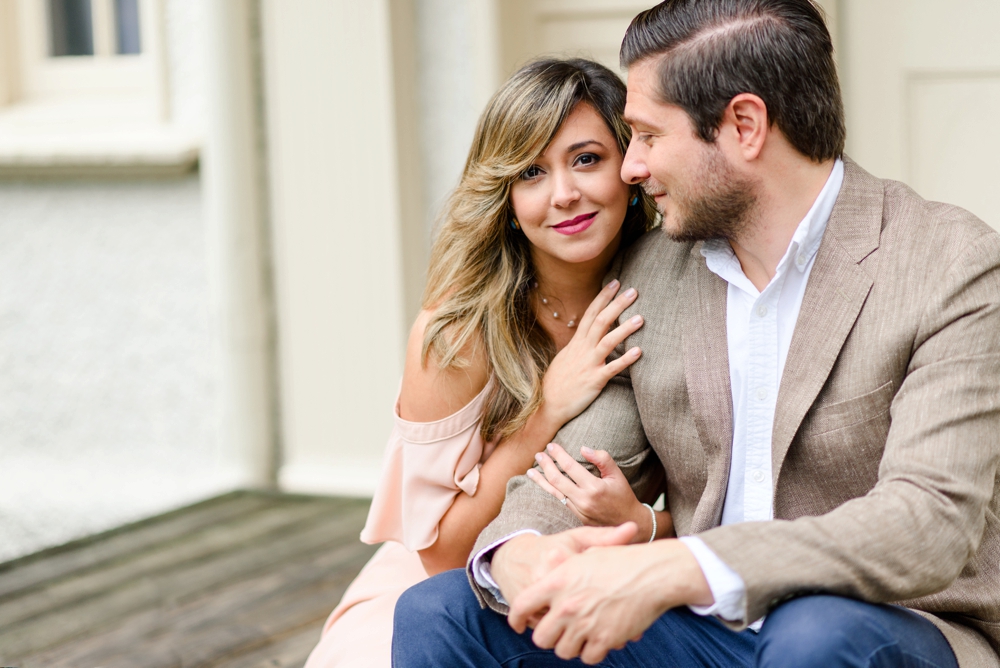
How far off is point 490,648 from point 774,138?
0.98 metres

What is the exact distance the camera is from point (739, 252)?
1914mm

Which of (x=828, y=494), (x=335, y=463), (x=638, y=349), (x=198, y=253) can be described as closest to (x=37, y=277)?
(x=198, y=253)

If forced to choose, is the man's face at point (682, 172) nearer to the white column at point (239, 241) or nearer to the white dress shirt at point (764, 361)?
the white dress shirt at point (764, 361)

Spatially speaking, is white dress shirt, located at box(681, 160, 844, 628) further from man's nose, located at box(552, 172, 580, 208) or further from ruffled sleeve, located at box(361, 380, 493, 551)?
ruffled sleeve, located at box(361, 380, 493, 551)

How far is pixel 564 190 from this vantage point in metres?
2.08

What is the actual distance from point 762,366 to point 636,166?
423 millimetres

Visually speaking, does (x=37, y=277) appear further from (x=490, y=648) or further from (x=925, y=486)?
(x=925, y=486)

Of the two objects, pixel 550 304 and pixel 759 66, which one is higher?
pixel 759 66

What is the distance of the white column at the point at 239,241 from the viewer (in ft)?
13.7

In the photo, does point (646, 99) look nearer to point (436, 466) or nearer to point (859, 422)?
point (859, 422)

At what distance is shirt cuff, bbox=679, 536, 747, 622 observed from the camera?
147 centimetres

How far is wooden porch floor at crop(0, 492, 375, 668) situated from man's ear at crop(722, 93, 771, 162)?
175cm

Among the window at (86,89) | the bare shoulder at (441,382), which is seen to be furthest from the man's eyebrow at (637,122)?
the window at (86,89)

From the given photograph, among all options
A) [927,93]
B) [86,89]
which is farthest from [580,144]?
[86,89]
